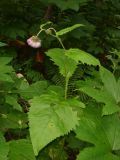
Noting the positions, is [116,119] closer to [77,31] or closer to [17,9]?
[77,31]

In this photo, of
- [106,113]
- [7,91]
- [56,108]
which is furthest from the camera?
[7,91]

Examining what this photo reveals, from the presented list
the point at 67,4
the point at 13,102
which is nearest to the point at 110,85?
the point at 13,102

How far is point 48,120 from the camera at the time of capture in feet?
4.28

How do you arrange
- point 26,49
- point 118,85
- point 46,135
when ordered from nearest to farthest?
point 46,135 < point 118,85 < point 26,49

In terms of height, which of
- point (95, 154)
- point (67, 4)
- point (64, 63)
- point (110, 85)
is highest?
point (64, 63)

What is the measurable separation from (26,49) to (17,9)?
18.2 inches

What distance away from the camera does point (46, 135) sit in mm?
1253

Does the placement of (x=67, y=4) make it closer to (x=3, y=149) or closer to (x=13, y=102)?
(x=13, y=102)

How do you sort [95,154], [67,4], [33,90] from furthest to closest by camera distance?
[67,4] → [33,90] → [95,154]

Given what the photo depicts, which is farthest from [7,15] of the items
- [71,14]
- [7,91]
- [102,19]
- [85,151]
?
[85,151]

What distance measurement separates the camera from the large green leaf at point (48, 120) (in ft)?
4.08

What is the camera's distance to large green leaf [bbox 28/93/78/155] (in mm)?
1244

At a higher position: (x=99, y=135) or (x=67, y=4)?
(x=99, y=135)

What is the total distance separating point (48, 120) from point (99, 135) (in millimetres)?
274
